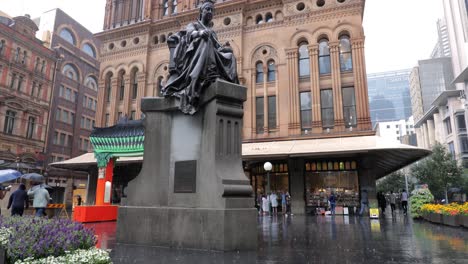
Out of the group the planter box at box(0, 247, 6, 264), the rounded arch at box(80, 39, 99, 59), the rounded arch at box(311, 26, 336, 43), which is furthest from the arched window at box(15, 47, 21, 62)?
the planter box at box(0, 247, 6, 264)

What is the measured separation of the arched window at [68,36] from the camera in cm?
5150

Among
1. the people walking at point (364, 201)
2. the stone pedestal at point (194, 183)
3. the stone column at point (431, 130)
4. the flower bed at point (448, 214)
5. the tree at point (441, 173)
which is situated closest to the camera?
the stone pedestal at point (194, 183)

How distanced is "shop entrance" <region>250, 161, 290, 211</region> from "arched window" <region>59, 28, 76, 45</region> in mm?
41680

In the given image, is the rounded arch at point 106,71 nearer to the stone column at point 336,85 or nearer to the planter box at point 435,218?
the stone column at point 336,85

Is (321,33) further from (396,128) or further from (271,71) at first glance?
(396,128)

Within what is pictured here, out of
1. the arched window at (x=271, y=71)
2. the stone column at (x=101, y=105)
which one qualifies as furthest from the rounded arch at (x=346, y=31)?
the stone column at (x=101, y=105)

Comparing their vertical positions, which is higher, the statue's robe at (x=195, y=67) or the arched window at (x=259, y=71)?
the arched window at (x=259, y=71)

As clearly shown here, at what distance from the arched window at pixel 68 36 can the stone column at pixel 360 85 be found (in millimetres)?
45774

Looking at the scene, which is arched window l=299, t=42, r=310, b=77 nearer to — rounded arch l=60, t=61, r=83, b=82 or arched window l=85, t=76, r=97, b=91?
rounded arch l=60, t=61, r=83, b=82

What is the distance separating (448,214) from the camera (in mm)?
13523

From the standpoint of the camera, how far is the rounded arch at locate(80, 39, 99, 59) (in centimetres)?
5545

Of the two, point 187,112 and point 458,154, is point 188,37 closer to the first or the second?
point 187,112

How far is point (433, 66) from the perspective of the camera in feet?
339

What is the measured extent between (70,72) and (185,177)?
52.1 metres
